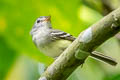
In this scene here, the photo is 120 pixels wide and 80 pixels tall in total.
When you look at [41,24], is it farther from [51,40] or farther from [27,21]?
[27,21]

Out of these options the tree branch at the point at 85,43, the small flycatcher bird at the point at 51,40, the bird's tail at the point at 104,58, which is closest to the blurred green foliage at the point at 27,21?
the bird's tail at the point at 104,58

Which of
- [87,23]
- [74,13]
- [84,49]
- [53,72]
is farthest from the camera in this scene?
[87,23]

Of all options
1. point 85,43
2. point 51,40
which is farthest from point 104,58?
point 85,43

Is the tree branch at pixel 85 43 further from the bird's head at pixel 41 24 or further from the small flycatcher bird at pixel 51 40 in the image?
the bird's head at pixel 41 24

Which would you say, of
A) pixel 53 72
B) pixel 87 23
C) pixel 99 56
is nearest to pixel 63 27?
pixel 87 23

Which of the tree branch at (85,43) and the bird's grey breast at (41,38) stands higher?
the tree branch at (85,43)

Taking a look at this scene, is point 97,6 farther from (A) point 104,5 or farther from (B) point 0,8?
(B) point 0,8

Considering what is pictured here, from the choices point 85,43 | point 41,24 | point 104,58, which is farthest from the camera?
point 41,24

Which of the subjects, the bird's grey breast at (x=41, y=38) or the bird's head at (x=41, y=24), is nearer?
the bird's grey breast at (x=41, y=38)

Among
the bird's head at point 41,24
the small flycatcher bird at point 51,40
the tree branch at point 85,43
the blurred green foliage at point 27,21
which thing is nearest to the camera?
the tree branch at point 85,43
